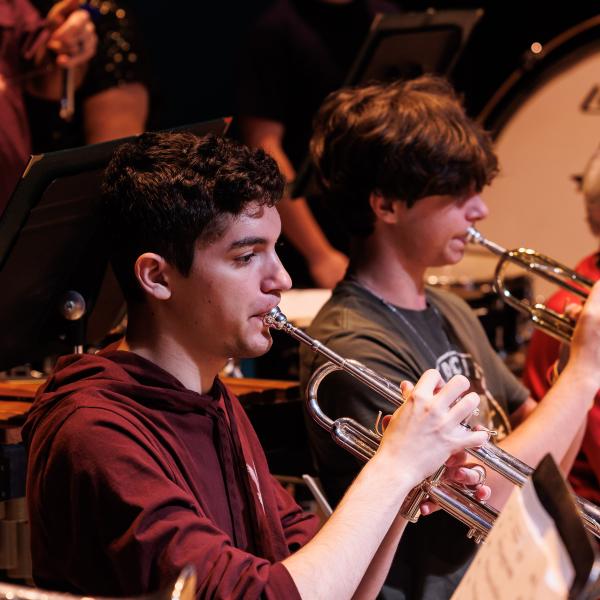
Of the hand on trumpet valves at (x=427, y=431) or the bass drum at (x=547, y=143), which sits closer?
the hand on trumpet valves at (x=427, y=431)

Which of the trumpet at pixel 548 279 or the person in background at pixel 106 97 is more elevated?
the trumpet at pixel 548 279

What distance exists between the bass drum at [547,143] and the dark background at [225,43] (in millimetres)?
132

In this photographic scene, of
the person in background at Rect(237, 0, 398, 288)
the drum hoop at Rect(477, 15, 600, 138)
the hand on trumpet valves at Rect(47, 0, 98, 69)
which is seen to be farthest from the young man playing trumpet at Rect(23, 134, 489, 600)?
the drum hoop at Rect(477, 15, 600, 138)

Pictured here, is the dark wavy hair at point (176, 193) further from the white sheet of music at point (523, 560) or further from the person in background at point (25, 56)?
the person in background at point (25, 56)

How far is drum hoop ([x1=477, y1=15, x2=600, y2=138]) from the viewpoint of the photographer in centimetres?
406

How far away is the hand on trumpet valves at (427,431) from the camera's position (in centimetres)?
158

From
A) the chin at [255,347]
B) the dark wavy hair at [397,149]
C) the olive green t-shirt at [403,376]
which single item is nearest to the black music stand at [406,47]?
the dark wavy hair at [397,149]

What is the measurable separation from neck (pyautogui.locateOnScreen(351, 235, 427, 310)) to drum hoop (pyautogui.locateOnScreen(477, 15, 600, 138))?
71.5 inches

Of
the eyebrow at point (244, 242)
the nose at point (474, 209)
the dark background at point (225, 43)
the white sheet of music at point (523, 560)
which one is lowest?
the dark background at point (225, 43)

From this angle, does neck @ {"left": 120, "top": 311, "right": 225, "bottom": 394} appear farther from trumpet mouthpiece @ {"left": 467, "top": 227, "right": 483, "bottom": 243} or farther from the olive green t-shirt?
trumpet mouthpiece @ {"left": 467, "top": 227, "right": 483, "bottom": 243}

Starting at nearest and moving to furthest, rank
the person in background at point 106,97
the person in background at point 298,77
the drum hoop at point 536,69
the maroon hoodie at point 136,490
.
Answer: the maroon hoodie at point 136,490
the person in background at point 106,97
the person in background at point 298,77
the drum hoop at point 536,69

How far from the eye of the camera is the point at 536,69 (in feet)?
13.7

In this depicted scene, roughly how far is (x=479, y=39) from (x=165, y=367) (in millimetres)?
3042

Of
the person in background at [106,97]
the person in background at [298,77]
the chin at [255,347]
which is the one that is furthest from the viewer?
the person in background at [298,77]
